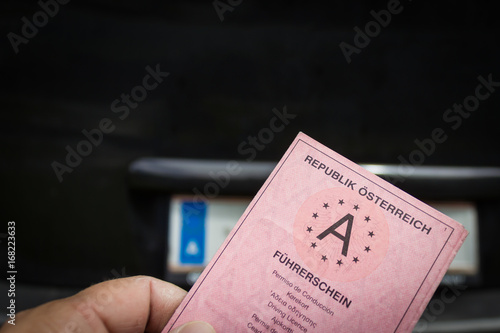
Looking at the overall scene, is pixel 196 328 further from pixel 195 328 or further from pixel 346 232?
pixel 346 232

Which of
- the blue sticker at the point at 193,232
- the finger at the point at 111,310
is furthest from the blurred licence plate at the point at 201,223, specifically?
the finger at the point at 111,310

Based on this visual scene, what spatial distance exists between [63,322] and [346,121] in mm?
708

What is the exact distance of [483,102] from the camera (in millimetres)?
999

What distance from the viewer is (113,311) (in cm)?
69

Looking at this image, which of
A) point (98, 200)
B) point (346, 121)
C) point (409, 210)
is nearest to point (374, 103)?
point (346, 121)

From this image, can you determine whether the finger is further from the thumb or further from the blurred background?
the blurred background

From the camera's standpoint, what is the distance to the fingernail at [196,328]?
0.65 metres

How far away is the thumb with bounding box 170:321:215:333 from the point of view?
2.13 ft

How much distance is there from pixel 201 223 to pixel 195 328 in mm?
384

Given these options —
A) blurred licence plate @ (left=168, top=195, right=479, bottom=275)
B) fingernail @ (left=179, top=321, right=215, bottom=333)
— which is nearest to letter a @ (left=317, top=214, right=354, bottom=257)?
fingernail @ (left=179, top=321, right=215, bottom=333)

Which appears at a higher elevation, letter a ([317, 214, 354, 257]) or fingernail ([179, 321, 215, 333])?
letter a ([317, 214, 354, 257])

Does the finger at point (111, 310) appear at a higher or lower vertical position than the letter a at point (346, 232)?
lower

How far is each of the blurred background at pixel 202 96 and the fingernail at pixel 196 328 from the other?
0.38 m

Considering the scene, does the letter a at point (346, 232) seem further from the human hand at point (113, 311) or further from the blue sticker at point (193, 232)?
the blue sticker at point (193, 232)
